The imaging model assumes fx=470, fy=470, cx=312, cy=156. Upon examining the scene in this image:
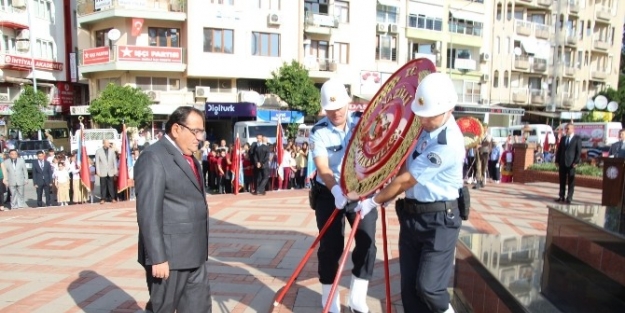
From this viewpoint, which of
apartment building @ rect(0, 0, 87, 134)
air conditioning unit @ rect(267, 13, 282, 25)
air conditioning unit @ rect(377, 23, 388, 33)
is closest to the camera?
air conditioning unit @ rect(267, 13, 282, 25)

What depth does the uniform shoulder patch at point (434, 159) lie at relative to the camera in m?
3.03

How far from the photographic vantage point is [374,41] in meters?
35.3

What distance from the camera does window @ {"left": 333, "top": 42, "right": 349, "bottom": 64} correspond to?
34281mm

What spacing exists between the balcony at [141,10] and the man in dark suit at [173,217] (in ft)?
91.3

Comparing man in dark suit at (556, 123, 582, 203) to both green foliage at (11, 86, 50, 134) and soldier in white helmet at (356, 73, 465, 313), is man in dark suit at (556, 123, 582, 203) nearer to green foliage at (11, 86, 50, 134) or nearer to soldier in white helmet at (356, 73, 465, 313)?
soldier in white helmet at (356, 73, 465, 313)

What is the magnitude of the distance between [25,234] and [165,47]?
75.4 ft

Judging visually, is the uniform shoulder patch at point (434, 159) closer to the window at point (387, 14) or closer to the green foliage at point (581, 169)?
the green foliage at point (581, 169)

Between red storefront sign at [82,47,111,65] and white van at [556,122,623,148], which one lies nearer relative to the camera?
white van at [556,122,623,148]

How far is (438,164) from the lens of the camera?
3041 millimetres

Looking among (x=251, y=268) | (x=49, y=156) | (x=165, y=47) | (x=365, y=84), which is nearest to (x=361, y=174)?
(x=251, y=268)

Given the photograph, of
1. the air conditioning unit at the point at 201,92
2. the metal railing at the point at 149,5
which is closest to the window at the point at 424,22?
the air conditioning unit at the point at 201,92

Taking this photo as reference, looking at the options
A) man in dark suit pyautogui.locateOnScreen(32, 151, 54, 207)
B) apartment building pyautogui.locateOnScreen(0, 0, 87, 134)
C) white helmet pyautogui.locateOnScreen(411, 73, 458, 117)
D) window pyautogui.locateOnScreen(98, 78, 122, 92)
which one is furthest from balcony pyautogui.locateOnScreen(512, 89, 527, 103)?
white helmet pyautogui.locateOnScreen(411, 73, 458, 117)

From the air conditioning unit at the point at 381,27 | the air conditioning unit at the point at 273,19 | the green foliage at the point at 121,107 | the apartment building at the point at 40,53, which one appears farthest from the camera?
the air conditioning unit at the point at 381,27

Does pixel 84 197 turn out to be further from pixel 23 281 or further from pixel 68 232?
pixel 23 281
